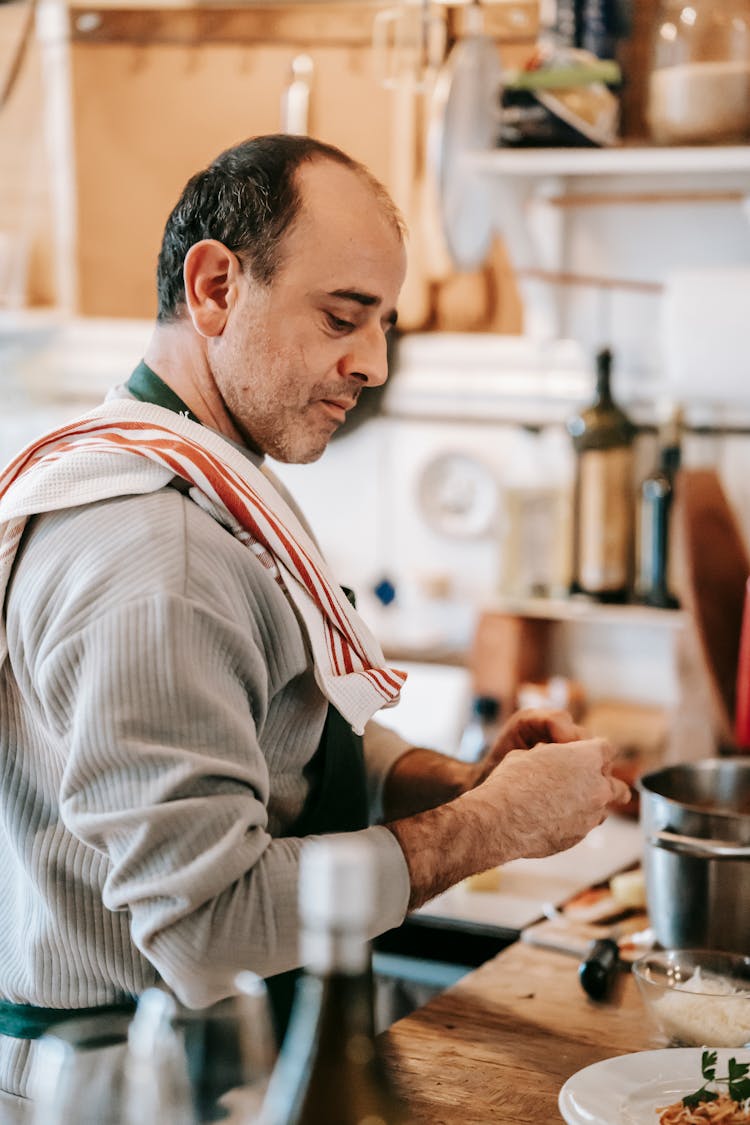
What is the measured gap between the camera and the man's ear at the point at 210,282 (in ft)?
3.81

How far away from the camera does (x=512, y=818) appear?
1123mm

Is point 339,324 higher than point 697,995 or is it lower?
higher

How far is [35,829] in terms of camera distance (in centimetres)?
110

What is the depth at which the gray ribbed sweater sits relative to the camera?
0.94m

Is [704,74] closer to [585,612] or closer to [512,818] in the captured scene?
[585,612]

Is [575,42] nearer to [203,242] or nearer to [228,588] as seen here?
[203,242]

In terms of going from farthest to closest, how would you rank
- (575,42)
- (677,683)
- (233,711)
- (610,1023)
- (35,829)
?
(575,42)
(677,683)
(610,1023)
(35,829)
(233,711)

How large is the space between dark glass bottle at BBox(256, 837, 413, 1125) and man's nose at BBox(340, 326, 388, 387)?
52cm

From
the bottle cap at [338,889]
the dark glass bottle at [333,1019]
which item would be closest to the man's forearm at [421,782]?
the dark glass bottle at [333,1019]

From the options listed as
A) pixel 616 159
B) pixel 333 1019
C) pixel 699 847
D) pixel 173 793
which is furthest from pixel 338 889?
pixel 616 159

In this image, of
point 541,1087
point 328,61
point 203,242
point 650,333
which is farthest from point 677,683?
point 328,61

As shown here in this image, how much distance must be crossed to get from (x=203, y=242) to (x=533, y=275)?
1.24 m

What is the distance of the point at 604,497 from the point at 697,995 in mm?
1177

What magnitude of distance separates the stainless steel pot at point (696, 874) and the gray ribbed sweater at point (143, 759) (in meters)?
0.38
